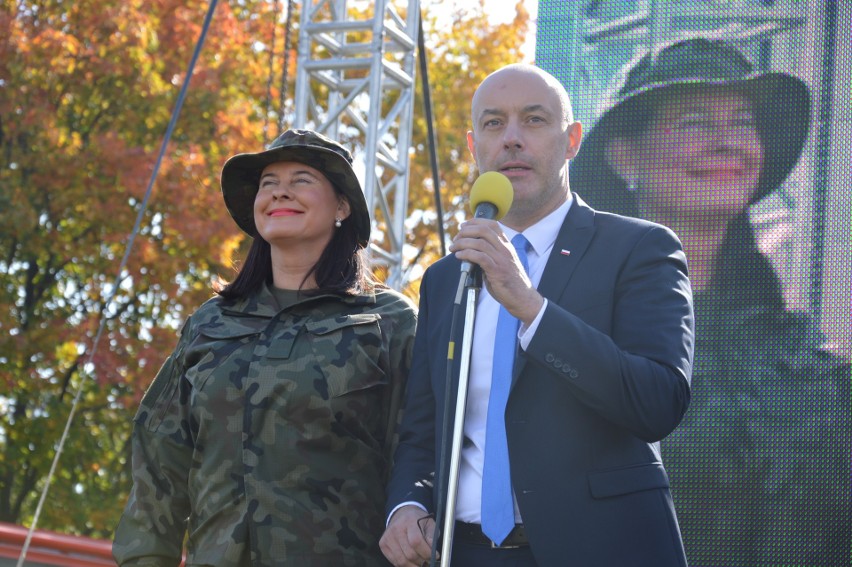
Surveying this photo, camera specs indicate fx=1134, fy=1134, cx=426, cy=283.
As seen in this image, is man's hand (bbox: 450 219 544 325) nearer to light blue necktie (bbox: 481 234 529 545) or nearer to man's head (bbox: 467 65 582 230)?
light blue necktie (bbox: 481 234 529 545)

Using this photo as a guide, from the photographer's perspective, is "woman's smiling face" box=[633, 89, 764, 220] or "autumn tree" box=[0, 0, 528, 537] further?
"autumn tree" box=[0, 0, 528, 537]

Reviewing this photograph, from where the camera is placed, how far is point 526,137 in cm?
263

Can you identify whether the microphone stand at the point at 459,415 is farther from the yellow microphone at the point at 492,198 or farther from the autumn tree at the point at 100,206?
the autumn tree at the point at 100,206

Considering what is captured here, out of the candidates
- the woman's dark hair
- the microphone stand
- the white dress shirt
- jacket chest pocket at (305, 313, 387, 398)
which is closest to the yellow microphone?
the microphone stand

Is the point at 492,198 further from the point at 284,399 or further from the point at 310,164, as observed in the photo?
the point at 310,164

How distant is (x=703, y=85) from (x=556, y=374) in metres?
2.02

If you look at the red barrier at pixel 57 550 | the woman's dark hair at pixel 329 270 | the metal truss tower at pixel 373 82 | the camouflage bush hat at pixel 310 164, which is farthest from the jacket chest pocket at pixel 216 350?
the metal truss tower at pixel 373 82

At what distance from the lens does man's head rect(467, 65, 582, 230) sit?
2.62m

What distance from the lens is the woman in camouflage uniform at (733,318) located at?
144 inches

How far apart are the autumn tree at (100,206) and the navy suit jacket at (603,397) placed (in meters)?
8.55

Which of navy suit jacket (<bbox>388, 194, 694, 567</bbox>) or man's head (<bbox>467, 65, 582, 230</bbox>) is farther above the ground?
man's head (<bbox>467, 65, 582, 230</bbox>)

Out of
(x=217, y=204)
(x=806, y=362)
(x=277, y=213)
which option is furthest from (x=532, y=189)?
(x=217, y=204)

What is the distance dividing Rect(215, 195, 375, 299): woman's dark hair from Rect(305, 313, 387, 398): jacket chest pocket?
13 centimetres

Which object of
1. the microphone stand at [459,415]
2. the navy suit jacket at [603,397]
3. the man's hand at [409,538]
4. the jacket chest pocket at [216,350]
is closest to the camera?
the microphone stand at [459,415]
